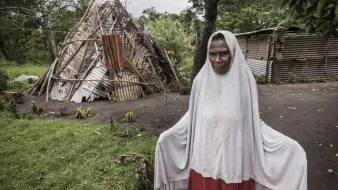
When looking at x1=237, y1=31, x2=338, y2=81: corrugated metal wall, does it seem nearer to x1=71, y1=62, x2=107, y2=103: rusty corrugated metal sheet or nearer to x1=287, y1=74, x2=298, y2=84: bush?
x1=287, y1=74, x2=298, y2=84: bush

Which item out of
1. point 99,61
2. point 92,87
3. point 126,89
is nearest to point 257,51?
point 126,89

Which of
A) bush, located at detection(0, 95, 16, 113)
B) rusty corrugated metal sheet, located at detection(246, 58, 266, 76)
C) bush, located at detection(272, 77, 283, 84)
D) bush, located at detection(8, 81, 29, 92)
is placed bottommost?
bush, located at detection(0, 95, 16, 113)

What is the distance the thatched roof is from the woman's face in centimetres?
743

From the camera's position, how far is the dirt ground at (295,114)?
4590mm

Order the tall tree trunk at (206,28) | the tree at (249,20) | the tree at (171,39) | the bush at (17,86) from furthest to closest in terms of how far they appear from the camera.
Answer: the tree at (249,20)
the tree at (171,39)
the bush at (17,86)
the tall tree trunk at (206,28)

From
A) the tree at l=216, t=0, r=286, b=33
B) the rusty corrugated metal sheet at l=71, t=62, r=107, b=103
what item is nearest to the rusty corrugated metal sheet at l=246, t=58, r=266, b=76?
the tree at l=216, t=0, r=286, b=33

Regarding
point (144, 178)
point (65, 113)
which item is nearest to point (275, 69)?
point (65, 113)

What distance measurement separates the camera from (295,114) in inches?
293

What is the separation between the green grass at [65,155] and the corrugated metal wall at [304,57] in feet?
32.6

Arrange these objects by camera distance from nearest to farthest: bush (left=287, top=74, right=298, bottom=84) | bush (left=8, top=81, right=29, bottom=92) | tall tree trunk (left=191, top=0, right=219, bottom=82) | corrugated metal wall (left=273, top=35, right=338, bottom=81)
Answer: tall tree trunk (left=191, top=0, right=219, bottom=82)
bush (left=8, top=81, right=29, bottom=92)
corrugated metal wall (left=273, top=35, right=338, bottom=81)
bush (left=287, top=74, right=298, bottom=84)

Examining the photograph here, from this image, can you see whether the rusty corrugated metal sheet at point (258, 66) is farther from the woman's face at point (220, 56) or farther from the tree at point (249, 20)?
the woman's face at point (220, 56)

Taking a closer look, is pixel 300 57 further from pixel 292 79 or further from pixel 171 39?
pixel 171 39

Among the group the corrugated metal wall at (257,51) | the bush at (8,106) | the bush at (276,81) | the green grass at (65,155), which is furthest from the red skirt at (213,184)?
the corrugated metal wall at (257,51)

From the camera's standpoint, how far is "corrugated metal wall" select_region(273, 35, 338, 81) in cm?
1305
